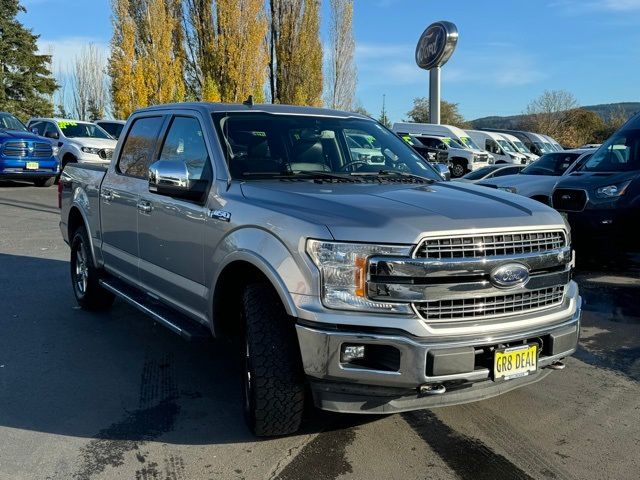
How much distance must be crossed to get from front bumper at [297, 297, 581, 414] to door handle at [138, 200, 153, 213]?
6.66ft

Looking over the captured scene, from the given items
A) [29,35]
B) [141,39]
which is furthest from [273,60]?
[29,35]

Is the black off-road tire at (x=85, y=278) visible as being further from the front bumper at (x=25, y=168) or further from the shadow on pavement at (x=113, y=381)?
the front bumper at (x=25, y=168)

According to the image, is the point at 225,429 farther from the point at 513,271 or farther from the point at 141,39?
A: the point at 141,39

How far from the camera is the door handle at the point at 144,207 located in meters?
4.65

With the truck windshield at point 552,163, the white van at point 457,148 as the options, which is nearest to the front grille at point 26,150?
the truck windshield at point 552,163

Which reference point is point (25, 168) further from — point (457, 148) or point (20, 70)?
point (20, 70)

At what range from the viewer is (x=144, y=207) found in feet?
15.5

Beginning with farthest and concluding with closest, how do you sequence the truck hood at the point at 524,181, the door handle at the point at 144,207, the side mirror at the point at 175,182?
the truck hood at the point at 524,181, the door handle at the point at 144,207, the side mirror at the point at 175,182

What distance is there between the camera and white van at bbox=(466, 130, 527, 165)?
101 ft

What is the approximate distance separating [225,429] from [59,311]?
3180 millimetres

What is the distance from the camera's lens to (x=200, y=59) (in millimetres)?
33469

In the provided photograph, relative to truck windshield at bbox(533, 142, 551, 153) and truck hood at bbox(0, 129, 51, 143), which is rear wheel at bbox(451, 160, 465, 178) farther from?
truck hood at bbox(0, 129, 51, 143)

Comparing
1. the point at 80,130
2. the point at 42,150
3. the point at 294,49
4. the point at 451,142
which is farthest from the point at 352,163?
the point at 294,49

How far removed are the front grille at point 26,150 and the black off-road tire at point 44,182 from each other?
5.33ft
